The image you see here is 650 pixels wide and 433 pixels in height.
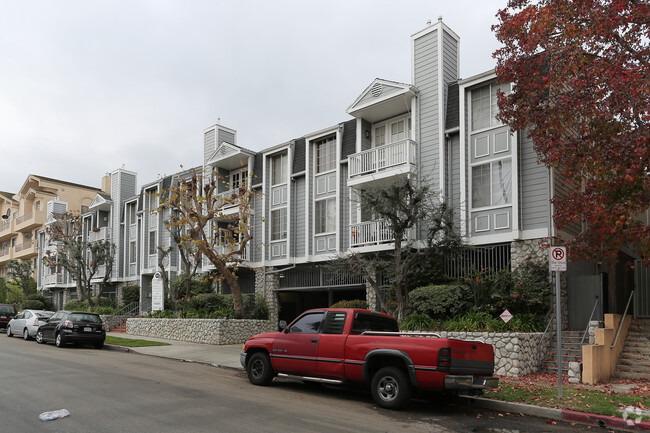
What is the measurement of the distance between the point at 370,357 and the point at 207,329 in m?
13.6

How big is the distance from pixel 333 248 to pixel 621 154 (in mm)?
13181

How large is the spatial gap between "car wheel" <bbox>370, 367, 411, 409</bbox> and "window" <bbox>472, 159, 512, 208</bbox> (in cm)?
935

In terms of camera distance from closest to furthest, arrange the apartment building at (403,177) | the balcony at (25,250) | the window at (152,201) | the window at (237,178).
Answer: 1. the apartment building at (403,177)
2. the window at (237,178)
3. the window at (152,201)
4. the balcony at (25,250)

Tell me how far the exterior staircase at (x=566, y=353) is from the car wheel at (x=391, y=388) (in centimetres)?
622

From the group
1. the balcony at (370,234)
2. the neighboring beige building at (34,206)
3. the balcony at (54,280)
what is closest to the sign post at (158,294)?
the balcony at (370,234)

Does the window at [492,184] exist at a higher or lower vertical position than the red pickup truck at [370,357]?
higher

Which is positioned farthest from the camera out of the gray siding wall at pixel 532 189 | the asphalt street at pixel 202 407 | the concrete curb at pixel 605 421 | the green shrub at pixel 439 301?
the gray siding wall at pixel 532 189

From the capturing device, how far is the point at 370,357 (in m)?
9.60

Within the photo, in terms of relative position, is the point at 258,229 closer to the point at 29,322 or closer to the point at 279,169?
the point at 279,169

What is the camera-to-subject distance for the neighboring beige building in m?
50.4

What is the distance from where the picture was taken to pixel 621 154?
1063cm

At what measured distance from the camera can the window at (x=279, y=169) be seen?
25.5m

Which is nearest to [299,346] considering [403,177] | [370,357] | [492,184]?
[370,357]

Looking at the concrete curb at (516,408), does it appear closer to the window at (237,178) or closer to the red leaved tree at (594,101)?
the red leaved tree at (594,101)
